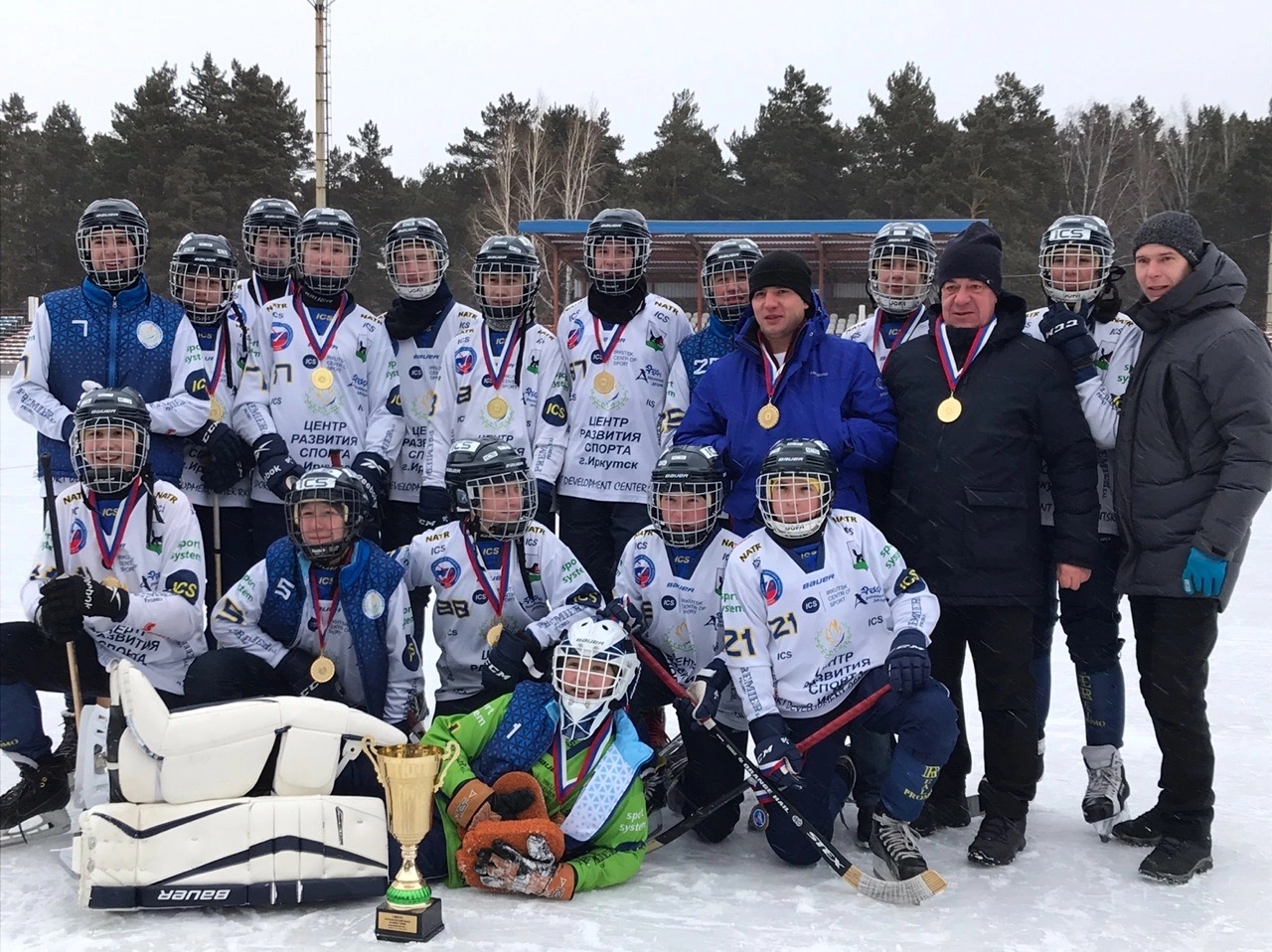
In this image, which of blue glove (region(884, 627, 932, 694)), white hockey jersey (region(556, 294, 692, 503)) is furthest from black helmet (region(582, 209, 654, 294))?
blue glove (region(884, 627, 932, 694))

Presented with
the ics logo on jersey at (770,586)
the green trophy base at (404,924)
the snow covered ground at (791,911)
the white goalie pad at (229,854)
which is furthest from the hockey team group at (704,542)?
the green trophy base at (404,924)

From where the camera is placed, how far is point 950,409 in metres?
3.95

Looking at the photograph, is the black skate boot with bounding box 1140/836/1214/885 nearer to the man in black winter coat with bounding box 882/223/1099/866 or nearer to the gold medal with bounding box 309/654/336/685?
the man in black winter coat with bounding box 882/223/1099/866

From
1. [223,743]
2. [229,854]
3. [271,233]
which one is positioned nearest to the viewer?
[229,854]

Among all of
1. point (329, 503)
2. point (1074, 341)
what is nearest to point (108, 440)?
point (329, 503)

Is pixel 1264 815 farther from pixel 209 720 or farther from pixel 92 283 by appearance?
pixel 92 283

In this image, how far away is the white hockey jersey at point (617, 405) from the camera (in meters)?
4.71

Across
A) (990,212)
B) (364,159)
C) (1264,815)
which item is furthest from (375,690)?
(364,159)

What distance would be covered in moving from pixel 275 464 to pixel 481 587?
3.02ft

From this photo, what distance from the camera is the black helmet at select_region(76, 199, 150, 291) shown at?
4.44 metres

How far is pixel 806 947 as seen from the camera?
3.16 metres

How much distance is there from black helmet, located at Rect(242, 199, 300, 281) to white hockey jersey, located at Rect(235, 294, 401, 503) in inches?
8.2

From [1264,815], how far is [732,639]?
6.69ft

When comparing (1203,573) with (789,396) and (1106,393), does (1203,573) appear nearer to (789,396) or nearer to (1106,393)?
(1106,393)
